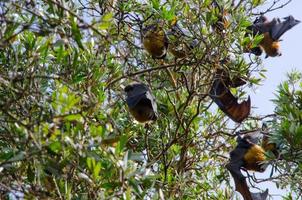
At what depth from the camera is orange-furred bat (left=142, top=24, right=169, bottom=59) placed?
9.48ft

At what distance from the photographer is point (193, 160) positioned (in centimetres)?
354

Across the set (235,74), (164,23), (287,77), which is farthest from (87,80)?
(287,77)

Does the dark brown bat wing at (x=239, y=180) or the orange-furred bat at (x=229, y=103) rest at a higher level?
the orange-furred bat at (x=229, y=103)

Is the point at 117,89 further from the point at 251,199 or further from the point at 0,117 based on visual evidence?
the point at 0,117

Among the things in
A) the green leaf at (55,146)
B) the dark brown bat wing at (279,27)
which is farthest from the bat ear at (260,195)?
the green leaf at (55,146)

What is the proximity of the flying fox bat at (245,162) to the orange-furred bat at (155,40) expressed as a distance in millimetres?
657

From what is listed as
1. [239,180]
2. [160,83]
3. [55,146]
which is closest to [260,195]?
[239,180]

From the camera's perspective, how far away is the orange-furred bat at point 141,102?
9.09 feet

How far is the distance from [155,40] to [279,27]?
96cm

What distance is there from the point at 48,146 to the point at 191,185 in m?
2.14

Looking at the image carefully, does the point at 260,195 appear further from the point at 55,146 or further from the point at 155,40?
the point at 55,146

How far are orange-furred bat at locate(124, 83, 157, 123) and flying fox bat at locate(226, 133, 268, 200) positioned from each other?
0.56m

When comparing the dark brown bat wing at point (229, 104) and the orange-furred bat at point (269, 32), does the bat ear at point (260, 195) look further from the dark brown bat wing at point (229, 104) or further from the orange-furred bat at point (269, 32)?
the orange-furred bat at point (269, 32)

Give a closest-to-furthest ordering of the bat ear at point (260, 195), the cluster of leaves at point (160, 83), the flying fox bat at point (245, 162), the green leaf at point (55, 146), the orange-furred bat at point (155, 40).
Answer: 1. the green leaf at point (55, 146)
2. the cluster of leaves at point (160, 83)
3. the orange-furred bat at point (155, 40)
4. the flying fox bat at point (245, 162)
5. the bat ear at point (260, 195)
